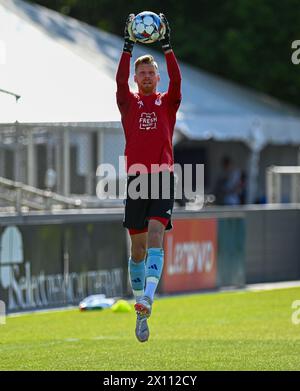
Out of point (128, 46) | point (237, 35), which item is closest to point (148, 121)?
point (128, 46)

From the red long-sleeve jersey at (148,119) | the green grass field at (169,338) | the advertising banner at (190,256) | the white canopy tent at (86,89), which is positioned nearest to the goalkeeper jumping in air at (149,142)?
the red long-sleeve jersey at (148,119)

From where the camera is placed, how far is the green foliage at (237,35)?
31.9 meters

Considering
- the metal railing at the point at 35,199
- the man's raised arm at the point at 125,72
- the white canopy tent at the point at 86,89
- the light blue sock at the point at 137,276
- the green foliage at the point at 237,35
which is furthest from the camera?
the green foliage at the point at 237,35

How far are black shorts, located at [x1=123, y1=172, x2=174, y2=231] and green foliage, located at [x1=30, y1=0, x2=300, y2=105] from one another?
2178 centimetres

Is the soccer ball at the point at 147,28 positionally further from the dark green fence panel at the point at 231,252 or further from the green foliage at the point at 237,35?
the green foliage at the point at 237,35

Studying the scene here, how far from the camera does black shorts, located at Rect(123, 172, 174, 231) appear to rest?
33.6 ft

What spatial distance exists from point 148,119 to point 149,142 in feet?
0.67

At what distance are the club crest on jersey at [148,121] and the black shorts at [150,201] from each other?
15.7 inches

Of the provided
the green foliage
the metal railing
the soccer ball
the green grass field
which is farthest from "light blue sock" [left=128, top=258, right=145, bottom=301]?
the green foliage

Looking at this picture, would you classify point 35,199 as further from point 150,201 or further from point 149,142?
point 149,142

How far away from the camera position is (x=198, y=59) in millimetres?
33188

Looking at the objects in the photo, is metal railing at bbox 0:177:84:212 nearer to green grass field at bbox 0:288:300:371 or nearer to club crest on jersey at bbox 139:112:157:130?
green grass field at bbox 0:288:300:371

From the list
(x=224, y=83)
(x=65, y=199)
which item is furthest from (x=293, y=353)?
(x=224, y=83)

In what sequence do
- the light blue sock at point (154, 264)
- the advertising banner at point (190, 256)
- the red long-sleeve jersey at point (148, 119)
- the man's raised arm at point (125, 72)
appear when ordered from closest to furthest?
the light blue sock at point (154, 264) < the red long-sleeve jersey at point (148, 119) < the man's raised arm at point (125, 72) < the advertising banner at point (190, 256)
